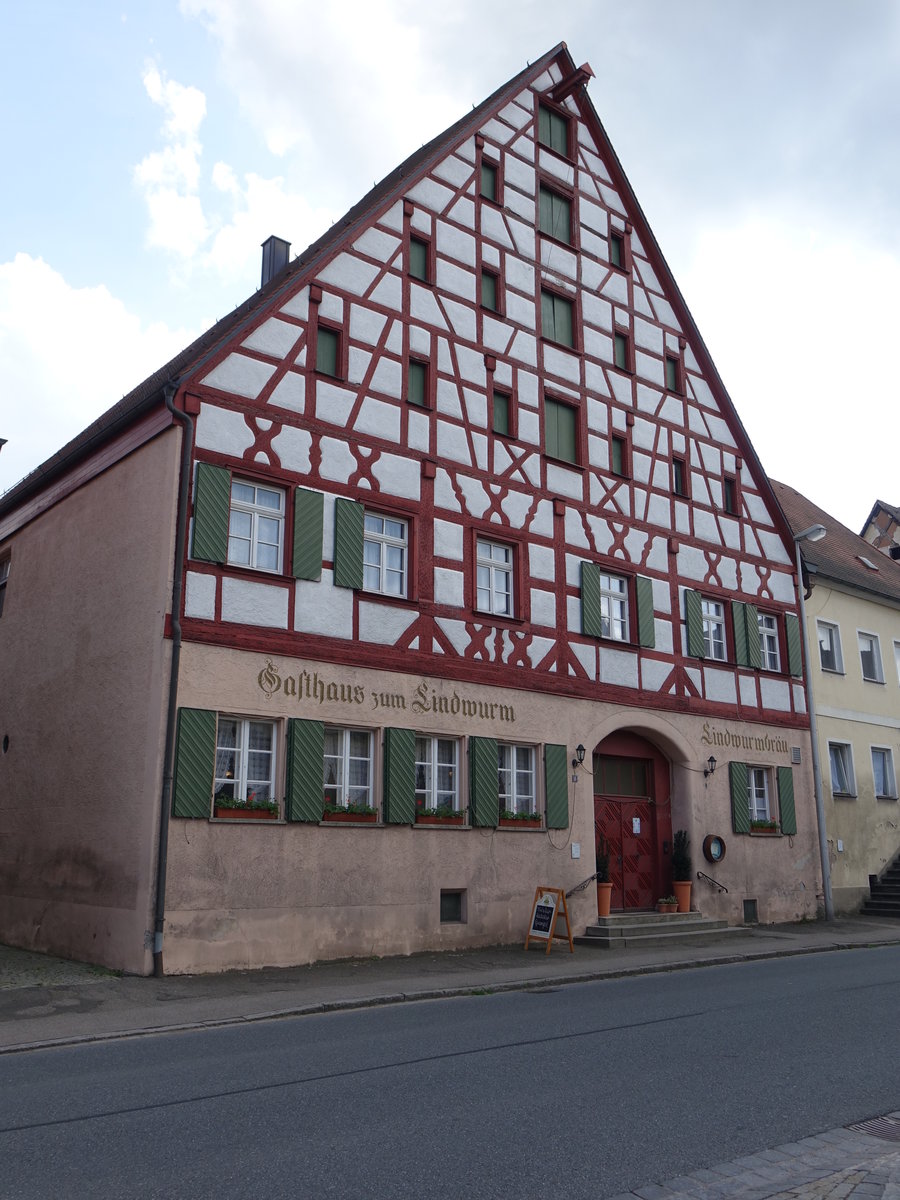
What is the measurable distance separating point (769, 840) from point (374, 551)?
1037cm

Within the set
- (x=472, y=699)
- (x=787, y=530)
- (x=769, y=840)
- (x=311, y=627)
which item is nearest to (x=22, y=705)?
(x=311, y=627)

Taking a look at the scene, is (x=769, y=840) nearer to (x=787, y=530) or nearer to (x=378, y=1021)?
(x=787, y=530)

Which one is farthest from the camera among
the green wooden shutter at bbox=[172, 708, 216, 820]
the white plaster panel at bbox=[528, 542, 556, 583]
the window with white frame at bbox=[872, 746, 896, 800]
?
the window with white frame at bbox=[872, 746, 896, 800]

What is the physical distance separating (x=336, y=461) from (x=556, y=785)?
20.4 feet

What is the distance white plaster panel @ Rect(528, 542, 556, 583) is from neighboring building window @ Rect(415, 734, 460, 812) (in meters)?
3.39

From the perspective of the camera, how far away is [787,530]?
2364 centimetres

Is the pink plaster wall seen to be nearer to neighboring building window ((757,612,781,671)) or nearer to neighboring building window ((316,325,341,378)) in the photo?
neighboring building window ((316,325,341,378))

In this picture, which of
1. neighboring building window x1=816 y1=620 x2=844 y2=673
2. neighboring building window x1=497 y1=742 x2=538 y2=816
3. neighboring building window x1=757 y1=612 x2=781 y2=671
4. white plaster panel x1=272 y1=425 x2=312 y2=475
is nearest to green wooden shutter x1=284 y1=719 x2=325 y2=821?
neighboring building window x1=497 y1=742 x2=538 y2=816

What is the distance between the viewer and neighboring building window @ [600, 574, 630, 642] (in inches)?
763

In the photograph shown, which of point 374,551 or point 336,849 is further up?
point 374,551

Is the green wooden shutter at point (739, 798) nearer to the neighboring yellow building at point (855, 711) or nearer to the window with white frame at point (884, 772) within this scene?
the neighboring yellow building at point (855, 711)

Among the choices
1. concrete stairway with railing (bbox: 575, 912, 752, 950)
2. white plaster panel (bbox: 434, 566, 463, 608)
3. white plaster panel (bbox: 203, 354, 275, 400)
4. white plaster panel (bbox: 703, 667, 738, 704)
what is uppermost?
white plaster panel (bbox: 203, 354, 275, 400)

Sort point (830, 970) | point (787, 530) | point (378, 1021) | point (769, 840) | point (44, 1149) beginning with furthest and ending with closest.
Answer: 1. point (787, 530)
2. point (769, 840)
3. point (830, 970)
4. point (378, 1021)
5. point (44, 1149)

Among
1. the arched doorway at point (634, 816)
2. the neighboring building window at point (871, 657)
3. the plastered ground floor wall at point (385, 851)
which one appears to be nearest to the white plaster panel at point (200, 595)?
the plastered ground floor wall at point (385, 851)
